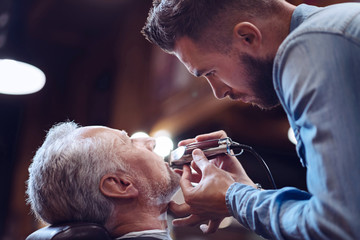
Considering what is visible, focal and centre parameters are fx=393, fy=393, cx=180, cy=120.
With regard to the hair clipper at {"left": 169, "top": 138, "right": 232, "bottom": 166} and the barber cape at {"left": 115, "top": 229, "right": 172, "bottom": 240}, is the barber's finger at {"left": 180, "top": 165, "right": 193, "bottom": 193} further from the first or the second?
Result: the barber cape at {"left": 115, "top": 229, "right": 172, "bottom": 240}

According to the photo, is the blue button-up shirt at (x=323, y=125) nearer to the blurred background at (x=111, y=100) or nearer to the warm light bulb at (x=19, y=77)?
the warm light bulb at (x=19, y=77)

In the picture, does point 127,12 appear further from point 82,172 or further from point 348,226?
point 348,226

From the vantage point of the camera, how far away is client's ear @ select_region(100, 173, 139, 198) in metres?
1.64

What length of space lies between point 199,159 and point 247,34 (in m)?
0.49

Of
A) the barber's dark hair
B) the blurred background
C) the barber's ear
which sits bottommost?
the blurred background

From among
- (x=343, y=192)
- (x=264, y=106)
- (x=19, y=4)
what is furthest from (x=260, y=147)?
(x=343, y=192)

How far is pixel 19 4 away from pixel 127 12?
213 cm

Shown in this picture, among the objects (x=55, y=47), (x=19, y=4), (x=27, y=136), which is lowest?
(x=27, y=136)

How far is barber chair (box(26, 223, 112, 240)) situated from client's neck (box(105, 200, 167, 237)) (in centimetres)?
20

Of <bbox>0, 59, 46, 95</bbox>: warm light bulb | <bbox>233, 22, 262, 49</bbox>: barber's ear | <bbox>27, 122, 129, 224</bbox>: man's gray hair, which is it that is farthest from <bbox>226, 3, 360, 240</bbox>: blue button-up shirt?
<bbox>0, 59, 46, 95</bbox>: warm light bulb

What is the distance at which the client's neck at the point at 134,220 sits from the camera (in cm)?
167

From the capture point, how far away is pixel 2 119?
195 inches

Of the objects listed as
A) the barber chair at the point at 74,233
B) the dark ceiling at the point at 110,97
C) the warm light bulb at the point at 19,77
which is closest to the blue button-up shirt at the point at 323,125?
the barber chair at the point at 74,233

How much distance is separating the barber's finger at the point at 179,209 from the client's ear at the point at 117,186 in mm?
169
